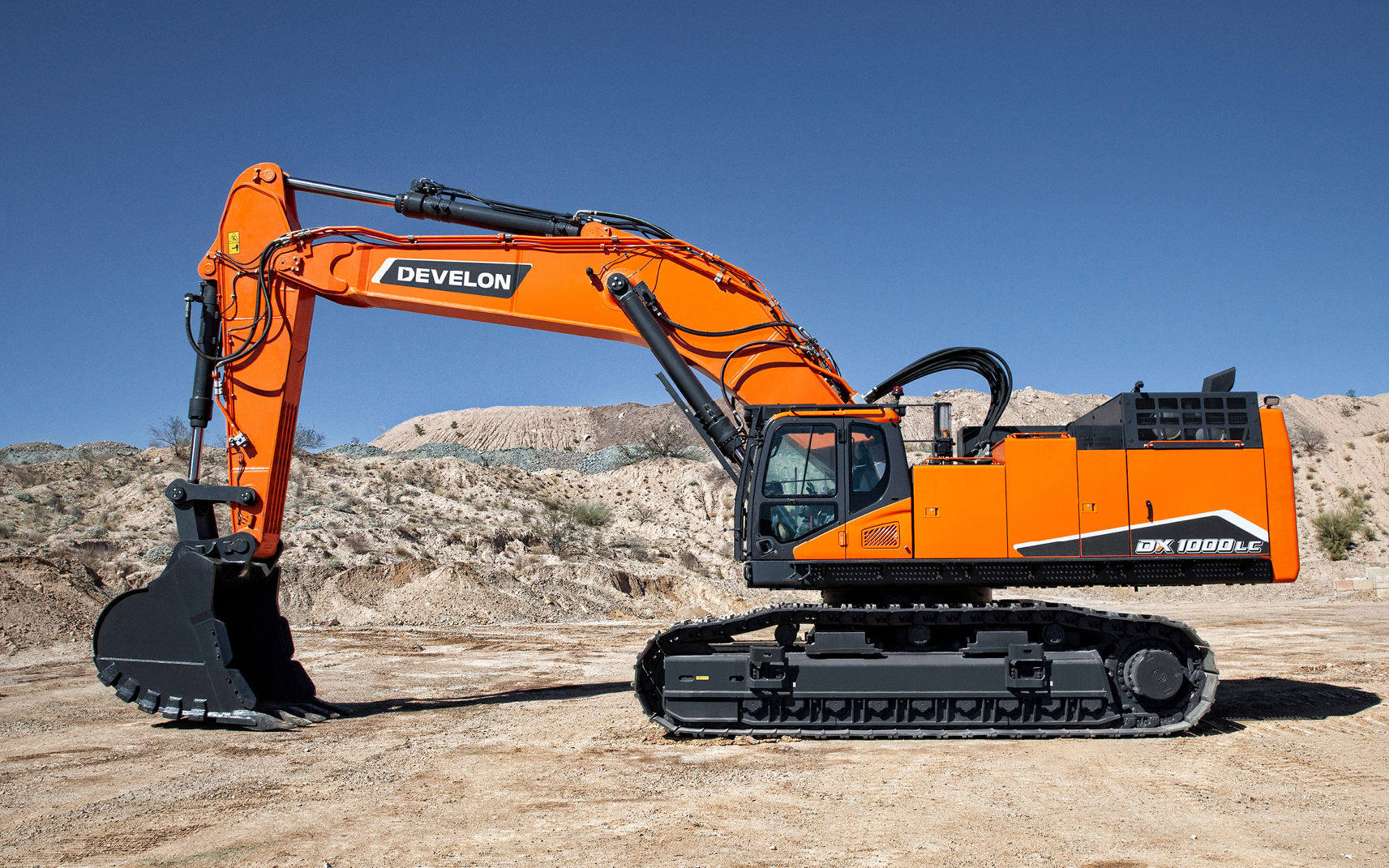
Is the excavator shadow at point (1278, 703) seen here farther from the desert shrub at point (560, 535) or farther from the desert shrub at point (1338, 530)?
the desert shrub at point (1338, 530)

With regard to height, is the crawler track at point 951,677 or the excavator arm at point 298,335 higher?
the excavator arm at point 298,335

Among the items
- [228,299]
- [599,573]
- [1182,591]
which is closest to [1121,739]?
[228,299]

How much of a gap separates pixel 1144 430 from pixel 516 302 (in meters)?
5.85

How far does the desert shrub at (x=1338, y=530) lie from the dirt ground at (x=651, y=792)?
28747 mm

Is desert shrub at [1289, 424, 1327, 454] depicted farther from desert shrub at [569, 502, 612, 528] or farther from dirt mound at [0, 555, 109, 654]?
dirt mound at [0, 555, 109, 654]

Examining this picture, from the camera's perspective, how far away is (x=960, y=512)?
750 centimetres

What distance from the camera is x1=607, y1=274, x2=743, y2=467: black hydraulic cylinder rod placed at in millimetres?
8172

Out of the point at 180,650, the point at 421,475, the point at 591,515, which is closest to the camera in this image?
the point at 180,650

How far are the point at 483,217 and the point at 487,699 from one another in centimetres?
546

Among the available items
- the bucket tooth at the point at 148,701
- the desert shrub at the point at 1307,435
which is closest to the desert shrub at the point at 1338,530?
the desert shrub at the point at 1307,435

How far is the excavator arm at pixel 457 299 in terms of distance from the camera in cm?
846

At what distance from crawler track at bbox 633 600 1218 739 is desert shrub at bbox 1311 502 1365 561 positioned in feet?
107

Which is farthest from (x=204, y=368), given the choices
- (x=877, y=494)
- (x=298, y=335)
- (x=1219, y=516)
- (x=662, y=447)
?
(x=662, y=447)

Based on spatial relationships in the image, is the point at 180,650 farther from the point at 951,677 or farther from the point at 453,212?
the point at 951,677
